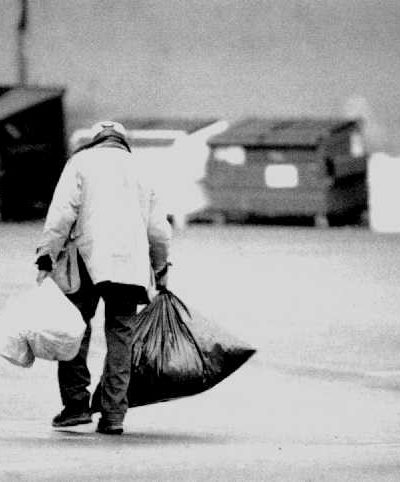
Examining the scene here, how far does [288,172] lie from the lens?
18031 mm

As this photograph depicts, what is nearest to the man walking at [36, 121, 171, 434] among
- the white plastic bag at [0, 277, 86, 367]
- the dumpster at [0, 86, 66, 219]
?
the white plastic bag at [0, 277, 86, 367]

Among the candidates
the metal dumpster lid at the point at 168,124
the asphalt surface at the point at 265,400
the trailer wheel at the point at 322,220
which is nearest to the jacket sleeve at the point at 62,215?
the asphalt surface at the point at 265,400

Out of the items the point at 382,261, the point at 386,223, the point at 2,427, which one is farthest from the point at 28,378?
the point at 386,223

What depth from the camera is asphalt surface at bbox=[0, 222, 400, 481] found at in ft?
20.2

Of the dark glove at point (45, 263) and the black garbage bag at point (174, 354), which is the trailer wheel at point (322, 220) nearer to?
the black garbage bag at point (174, 354)

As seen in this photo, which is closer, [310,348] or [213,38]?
[310,348]

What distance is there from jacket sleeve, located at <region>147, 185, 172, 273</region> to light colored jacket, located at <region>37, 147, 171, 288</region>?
0.10 m

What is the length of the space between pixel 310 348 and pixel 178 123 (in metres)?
9.76

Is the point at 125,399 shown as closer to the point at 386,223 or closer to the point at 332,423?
the point at 332,423

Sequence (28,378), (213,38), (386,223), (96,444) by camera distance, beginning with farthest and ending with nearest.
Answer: (213,38) → (386,223) → (28,378) → (96,444)

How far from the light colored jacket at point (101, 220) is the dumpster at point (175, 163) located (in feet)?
38.4

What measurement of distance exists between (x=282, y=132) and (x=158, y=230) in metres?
11.6

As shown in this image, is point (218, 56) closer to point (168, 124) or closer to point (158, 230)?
point (168, 124)

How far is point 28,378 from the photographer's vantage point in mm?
8516
